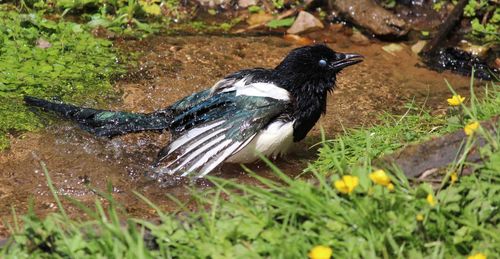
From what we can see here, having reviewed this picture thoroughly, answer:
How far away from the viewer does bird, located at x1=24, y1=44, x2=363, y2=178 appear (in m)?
4.52

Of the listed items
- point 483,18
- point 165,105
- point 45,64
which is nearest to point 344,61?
point 165,105

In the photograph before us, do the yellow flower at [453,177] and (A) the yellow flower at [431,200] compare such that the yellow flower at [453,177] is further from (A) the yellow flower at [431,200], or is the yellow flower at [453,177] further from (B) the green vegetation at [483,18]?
(B) the green vegetation at [483,18]

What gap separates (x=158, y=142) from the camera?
5.05 m

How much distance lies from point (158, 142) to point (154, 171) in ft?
1.57

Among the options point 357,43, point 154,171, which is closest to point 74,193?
point 154,171

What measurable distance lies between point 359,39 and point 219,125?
253 cm

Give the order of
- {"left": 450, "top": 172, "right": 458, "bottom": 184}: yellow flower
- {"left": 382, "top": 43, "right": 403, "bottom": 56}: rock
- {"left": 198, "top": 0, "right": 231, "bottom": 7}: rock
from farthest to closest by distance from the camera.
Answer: {"left": 198, "top": 0, "right": 231, "bottom": 7}: rock → {"left": 382, "top": 43, "right": 403, "bottom": 56}: rock → {"left": 450, "top": 172, "right": 458, "bottom": 184}: yellow flower

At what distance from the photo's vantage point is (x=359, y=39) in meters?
6.76

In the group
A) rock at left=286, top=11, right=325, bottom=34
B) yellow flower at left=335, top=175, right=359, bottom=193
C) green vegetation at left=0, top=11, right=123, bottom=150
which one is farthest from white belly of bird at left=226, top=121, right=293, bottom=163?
rock at left=286, top=11, right=325, bottom=34

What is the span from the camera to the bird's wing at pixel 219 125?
4.48 meters

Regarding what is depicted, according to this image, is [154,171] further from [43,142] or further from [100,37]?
[100,37]

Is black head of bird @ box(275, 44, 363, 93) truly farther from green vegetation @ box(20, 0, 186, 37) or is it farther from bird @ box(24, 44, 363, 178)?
green vegetation @ box(20, 0, 186, 37)

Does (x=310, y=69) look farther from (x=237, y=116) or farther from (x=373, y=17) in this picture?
(x=373, y=17)

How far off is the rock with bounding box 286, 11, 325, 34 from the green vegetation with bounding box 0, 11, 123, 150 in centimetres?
151
